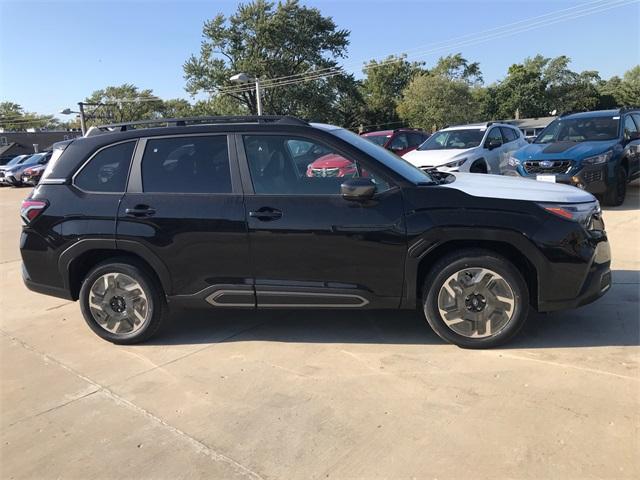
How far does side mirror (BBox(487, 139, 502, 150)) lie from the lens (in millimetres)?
11203

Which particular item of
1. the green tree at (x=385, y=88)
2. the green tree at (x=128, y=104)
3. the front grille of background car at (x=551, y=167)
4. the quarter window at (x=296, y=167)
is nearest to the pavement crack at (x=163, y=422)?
the quarter window at (x=296, y=167)

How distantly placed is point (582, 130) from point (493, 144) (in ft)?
5.73

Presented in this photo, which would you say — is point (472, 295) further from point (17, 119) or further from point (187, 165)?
point (17, 119)

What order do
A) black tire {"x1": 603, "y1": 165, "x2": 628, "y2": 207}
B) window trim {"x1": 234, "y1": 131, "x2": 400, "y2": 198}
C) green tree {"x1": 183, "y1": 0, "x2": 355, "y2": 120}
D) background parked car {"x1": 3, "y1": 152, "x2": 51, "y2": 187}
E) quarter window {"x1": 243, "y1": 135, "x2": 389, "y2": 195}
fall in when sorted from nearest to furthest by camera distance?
1. window trim {"x1": 234, "y1": 131, "x2": 400, "y2": 198}
2. quarter window {"x1": 243, "y1": 135, "x2": 389, "y2": 195}
3. black tire {"x1": 603, "y1": 165, "x2": 628, "y2": 207}
4. background parked car {"x1": 3, "y1": 152, "x2": 51, "y2": 187}
5. green tree {"x1": 183, "y1": 0, "x2": 355, "y2": 120}

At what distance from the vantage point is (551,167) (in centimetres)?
940

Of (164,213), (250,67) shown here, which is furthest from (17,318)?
(250,67)

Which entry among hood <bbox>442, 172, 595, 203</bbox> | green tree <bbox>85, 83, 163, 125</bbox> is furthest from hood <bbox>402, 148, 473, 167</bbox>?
green tree <bbox>85, 83, 163, 125</bbox>

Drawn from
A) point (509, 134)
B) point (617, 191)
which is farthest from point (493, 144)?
point (617, 191)

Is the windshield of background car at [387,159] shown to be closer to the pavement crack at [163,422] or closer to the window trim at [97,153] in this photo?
the window trim at [97,153]

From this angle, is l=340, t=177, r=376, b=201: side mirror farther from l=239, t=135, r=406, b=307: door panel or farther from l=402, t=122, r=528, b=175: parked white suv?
l=402, t=122, r=528, b=175: parked white suv

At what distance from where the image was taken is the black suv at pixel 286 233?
3.77 m

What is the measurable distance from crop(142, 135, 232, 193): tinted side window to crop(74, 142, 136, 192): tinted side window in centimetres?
18

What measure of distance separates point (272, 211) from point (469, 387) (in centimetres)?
189

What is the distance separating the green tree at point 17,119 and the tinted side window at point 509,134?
120m
